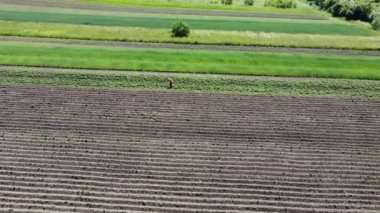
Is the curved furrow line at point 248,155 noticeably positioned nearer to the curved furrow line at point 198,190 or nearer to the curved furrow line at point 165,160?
the curved furrow line at point 165,160

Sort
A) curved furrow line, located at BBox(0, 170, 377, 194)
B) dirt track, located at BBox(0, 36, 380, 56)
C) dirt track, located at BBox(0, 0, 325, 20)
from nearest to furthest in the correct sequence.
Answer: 1. curved furrow line, located at BBox(0, 170, 377, 194)
2. dirt track, located at BBox(0, 36, 380, 56)
3. dirt track, located at BBox(0, 0, 325, 20)

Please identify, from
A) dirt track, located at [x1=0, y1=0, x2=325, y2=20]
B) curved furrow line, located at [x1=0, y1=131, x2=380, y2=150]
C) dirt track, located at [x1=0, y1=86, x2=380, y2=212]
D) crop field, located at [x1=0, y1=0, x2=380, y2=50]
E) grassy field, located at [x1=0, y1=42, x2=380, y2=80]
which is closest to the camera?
dirt track, located at [x1=0, y1=86, x2=380, y2=212]

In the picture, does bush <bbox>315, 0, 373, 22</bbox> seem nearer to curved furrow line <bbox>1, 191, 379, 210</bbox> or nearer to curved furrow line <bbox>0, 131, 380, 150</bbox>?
curved furrow line <bbox>0, 131, 380, 150</bbox>

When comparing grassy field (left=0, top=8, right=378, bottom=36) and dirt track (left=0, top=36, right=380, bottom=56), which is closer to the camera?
dirt track (left=0, top=36, right=380, bottom=56)

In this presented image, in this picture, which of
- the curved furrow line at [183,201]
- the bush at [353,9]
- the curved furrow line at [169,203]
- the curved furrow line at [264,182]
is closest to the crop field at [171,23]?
A: the bush at [353,9]

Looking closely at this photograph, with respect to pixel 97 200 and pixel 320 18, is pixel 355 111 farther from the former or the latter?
pixel 320 18

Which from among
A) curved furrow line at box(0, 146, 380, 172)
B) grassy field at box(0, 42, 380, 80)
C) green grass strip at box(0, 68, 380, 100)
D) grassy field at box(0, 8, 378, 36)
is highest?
grassy field at box(0, 8, 378, 36)

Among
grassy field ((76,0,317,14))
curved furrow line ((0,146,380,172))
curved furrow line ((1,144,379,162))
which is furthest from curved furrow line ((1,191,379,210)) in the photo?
grassy field ((76,0,317,14))

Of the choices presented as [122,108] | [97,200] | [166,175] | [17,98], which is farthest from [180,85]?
[97,200]
